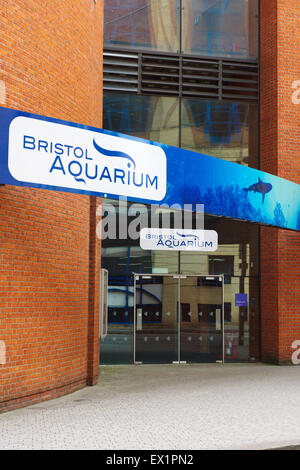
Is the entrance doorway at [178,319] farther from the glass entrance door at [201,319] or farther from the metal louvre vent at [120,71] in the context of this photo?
the metal louvre vent at [120,71]

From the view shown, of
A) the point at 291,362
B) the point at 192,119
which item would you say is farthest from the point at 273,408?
the point at 192,119

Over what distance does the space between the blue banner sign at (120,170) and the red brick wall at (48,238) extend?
86 cm

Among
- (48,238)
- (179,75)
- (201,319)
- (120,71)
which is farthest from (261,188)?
(120,71)

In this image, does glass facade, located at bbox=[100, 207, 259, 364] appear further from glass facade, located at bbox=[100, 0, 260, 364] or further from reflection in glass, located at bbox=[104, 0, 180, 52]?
reflection in glass, located at bbox=[104, 0, 180, 52]

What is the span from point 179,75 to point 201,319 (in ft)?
21.6

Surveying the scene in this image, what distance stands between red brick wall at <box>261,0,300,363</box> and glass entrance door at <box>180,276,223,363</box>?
1251 mm

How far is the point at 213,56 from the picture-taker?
15.9 metres

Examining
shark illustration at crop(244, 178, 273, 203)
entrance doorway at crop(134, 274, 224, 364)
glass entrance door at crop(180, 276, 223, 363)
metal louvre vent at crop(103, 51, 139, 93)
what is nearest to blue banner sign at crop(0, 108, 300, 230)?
shark illustration at crop(244, 178, 273, 203)

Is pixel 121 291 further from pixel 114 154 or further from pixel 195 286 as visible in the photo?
pixel 114 154

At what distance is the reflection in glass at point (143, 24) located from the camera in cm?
1541

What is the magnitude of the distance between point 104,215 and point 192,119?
356cm

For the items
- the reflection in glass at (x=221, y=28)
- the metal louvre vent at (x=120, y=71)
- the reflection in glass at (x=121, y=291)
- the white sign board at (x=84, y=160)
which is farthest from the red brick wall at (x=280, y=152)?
the white sign board at (x=84, y=160)

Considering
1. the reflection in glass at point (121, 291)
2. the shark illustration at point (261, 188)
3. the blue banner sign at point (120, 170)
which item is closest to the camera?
the blue banner sign at point (120, 170)
